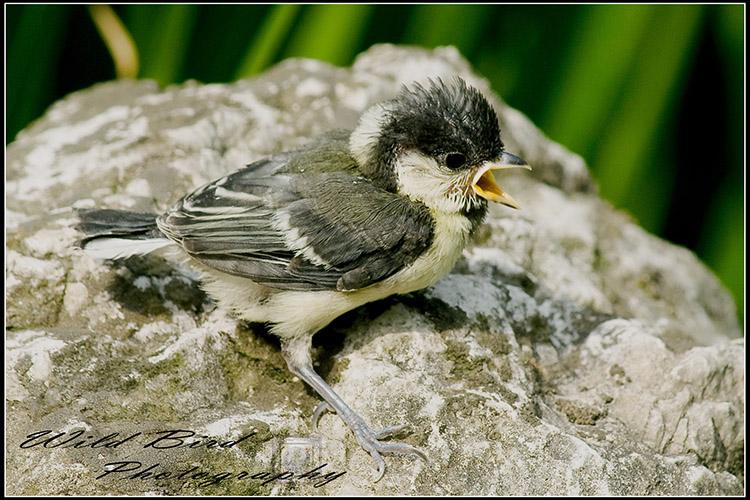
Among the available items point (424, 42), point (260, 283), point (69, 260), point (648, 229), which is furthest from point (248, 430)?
point (648, 229)

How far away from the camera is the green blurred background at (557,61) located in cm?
405

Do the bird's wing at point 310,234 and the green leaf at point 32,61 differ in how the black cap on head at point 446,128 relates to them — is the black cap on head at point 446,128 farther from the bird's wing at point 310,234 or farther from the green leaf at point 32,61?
the green leaf at point 32,61

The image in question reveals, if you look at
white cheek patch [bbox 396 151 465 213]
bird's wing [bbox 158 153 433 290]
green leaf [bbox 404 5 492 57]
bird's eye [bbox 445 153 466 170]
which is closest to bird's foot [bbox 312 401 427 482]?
bird's wing [bbox 158 153 433 290]

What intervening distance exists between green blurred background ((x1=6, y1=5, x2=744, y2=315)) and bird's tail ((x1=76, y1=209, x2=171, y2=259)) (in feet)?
4.80

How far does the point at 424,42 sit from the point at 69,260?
2.32 m

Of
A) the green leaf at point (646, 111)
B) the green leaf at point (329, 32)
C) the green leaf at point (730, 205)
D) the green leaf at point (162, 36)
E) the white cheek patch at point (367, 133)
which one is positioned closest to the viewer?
the white cheek patch at point (367, 133)

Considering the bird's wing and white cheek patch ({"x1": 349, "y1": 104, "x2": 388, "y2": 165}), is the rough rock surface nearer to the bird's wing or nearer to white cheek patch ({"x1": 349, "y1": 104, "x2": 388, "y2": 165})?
the bird's wing

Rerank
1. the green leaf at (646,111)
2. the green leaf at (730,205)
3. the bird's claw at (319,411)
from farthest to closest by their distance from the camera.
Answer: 1. the green leaf at (730,205)
2. the green leaf at (646,111)
3. the bird's claw at (319,411)

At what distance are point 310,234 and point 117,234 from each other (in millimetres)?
603

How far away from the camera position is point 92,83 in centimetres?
444

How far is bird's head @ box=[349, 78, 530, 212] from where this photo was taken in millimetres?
2646

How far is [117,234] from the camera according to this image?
270 centimetres

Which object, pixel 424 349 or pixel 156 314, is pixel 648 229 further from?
pixel 156 314

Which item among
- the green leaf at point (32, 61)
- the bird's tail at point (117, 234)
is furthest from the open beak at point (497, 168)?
the green leaf at point (32, 61)
